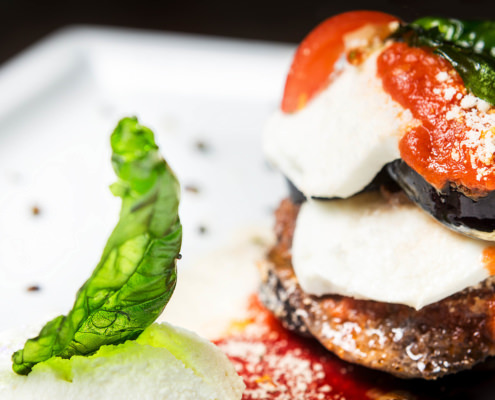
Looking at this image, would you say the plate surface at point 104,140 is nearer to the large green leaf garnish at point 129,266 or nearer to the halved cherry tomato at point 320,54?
the halved cherry tomato at point 320,54

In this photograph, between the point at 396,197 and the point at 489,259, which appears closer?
the point at 489,259

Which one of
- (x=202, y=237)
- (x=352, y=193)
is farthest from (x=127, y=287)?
(x=202, y=237)

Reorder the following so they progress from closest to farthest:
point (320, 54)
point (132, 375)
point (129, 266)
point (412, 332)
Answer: point (129, 266) → point (132, 375) → point (412, 332) → point (320, 54)

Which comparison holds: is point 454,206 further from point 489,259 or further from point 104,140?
point 104,140

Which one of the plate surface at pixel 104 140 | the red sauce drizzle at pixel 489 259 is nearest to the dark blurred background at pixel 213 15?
the plate surface at pixel 104 140

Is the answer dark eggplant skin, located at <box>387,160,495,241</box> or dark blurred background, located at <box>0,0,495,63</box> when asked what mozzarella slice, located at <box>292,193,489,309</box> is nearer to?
dark eggplant skin, located at <box>387,160,495,241</box>

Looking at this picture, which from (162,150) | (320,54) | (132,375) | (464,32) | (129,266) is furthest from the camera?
(162,150)

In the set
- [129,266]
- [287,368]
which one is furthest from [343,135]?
[129,266]
